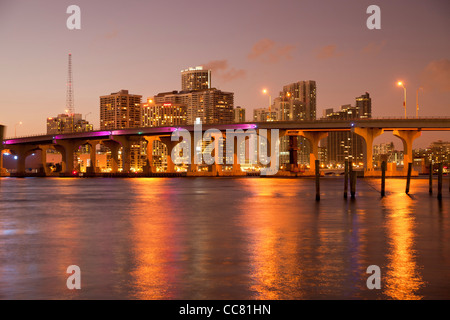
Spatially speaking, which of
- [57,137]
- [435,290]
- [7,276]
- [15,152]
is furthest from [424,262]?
[15,152]

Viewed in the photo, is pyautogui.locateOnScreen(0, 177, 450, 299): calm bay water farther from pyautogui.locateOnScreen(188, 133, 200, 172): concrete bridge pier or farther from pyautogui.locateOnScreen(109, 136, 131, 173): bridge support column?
pyautogui.locateOnScreen(109, 136, 131, 173): bridge support column

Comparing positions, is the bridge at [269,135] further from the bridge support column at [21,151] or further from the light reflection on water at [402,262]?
the light reflection on water at [402,262]

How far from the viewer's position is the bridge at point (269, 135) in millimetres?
121188

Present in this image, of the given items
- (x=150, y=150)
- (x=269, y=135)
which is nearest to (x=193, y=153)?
(x=150, y=150)

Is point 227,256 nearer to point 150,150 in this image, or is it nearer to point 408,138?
point 408,138

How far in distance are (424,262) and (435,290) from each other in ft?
12.4

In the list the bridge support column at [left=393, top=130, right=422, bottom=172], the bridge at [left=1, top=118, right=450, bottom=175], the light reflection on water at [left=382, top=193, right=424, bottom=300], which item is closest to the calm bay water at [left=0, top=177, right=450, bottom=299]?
the light reflection on water at [left=382, top=193, right=424, bottom=300]

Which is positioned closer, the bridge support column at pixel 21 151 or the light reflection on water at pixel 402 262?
the light reflection on water at pixel 402 262

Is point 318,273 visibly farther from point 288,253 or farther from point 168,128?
point 168,128

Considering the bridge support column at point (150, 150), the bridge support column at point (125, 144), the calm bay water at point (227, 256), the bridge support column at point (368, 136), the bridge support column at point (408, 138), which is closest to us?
the calm bay water at point (227, 256)

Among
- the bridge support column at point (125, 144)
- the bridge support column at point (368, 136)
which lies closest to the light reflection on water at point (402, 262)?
the bridge support column at point (368, 136)
